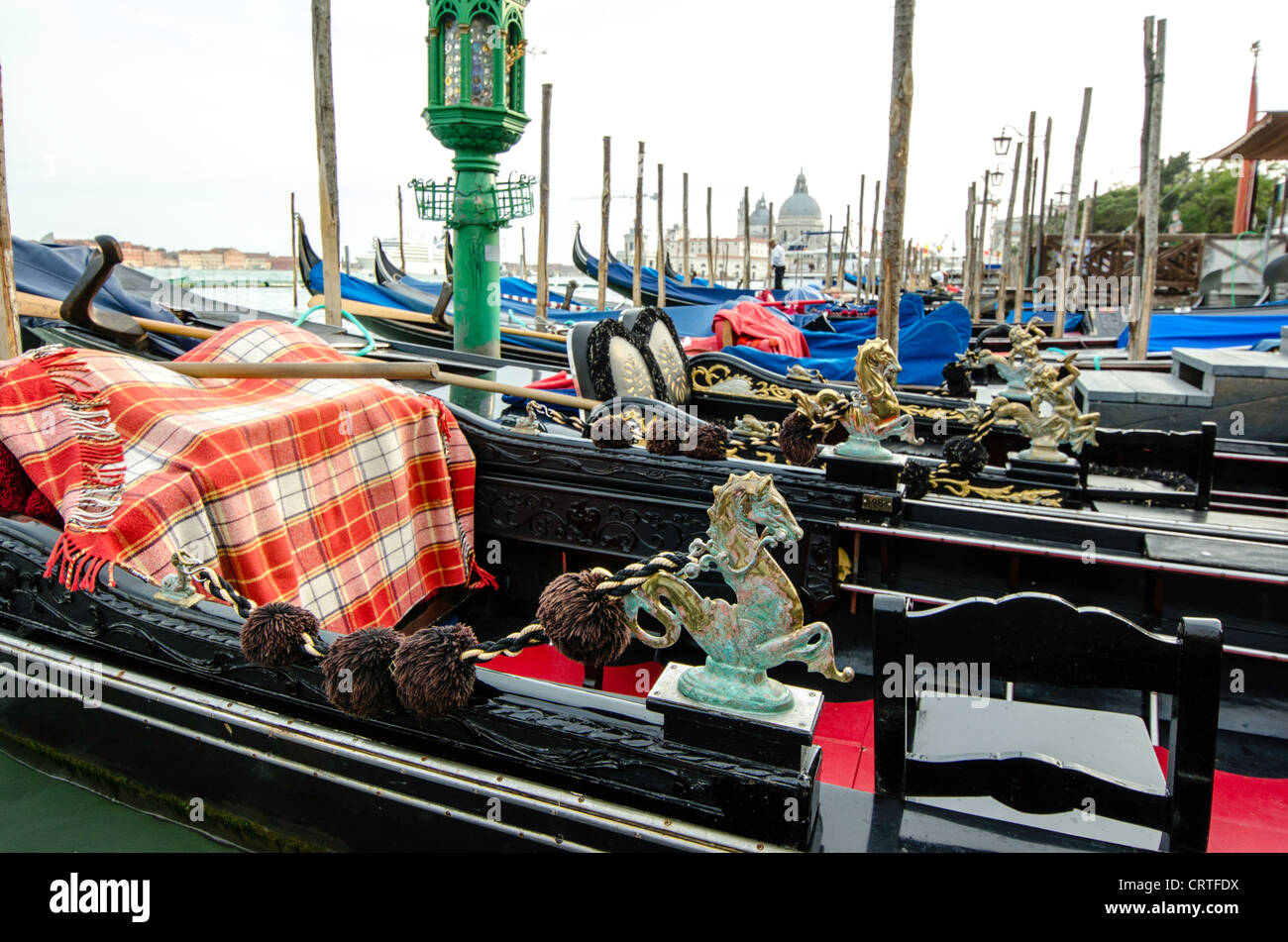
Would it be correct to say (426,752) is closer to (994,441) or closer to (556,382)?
(556,382)

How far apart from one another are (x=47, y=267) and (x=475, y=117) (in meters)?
2.50

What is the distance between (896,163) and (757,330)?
7.04ft

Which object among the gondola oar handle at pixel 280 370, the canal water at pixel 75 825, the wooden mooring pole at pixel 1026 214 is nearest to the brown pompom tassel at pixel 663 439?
the gondola oar handle at pixel 280 370

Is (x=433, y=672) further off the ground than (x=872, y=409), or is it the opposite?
(x=872, y=409)

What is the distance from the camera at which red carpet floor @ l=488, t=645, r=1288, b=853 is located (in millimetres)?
1871

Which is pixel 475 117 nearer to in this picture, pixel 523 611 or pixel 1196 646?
pixel 523 611

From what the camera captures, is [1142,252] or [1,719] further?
[1142,252]

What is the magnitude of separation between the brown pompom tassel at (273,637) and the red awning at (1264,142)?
562 inches

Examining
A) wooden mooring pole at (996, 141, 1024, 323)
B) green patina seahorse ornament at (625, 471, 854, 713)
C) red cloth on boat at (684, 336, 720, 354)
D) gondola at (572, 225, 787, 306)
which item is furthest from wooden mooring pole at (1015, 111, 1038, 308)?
green patina seahorse ornament at (625, 471, 854, 713)

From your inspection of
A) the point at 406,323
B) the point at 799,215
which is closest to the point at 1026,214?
the point at 406,323

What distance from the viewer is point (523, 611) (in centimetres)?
305

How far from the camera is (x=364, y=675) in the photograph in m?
1.43

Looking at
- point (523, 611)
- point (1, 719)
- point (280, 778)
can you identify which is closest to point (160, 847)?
point (280, 778)
